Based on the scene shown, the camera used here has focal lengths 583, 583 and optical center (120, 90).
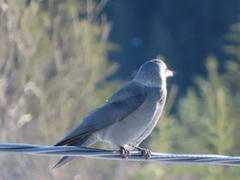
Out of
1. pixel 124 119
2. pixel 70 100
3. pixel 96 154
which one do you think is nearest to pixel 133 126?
pixel 124 119

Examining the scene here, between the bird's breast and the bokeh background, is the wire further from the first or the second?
the bokeh background

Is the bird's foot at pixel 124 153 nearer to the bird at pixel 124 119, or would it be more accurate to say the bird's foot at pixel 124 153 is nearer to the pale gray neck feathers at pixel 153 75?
the bird at pixel 124 119

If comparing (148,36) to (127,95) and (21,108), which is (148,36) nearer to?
(21,108)

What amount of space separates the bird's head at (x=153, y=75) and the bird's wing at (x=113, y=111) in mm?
152

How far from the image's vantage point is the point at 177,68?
26.0 meters

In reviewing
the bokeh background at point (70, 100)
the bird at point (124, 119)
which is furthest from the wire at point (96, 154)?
the bokeh background at point (70, 100)

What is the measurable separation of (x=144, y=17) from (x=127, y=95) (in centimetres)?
2166

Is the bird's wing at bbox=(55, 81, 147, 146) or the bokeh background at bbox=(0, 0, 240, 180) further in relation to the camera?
the bokeh background at bbox=(0, 0, 240, 180)

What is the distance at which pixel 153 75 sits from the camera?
232 inches

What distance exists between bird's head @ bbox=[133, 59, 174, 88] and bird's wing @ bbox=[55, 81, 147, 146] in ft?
0.50

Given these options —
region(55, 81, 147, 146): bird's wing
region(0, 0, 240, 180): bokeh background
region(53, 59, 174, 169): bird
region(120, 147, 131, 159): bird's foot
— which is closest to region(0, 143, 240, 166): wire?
region(120, 147, 131, 159): bird's foot

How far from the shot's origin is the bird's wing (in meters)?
5.17

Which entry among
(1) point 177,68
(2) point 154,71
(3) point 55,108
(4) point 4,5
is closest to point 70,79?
(3) point 55,108

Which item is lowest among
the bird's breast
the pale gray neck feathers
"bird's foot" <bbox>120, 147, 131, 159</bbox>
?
"bird's foot" <bbox>120, 147, 131, 159</bbox>
